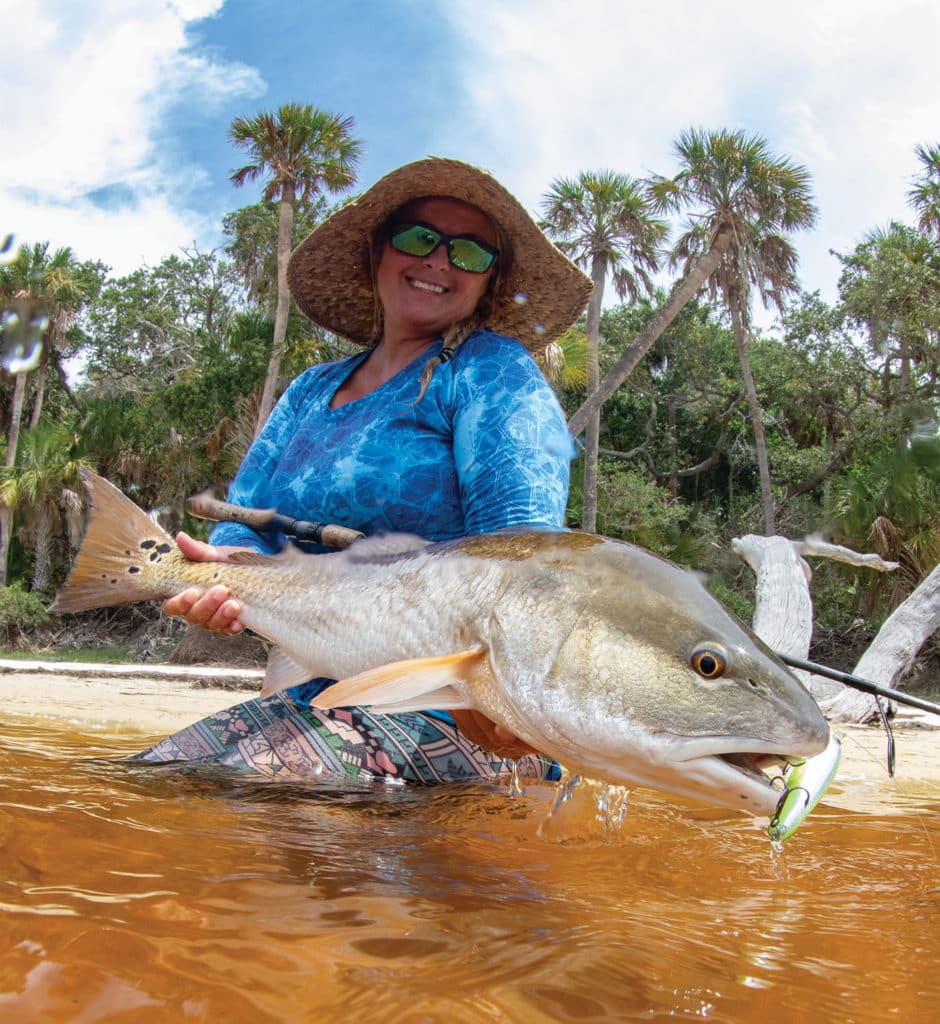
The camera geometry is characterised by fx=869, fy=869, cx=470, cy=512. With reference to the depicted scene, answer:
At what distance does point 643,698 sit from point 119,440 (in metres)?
21.2

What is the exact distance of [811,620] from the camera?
1015 centimetres

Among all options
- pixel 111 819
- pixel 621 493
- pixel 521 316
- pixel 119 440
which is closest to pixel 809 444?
pixel 621 493

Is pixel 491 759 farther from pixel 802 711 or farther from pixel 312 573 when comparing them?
pixel 802 711

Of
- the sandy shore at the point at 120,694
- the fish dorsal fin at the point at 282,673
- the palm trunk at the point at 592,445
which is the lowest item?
the sandy shore at the point at 120,694

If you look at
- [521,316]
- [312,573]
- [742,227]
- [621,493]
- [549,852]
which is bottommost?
[549,852]

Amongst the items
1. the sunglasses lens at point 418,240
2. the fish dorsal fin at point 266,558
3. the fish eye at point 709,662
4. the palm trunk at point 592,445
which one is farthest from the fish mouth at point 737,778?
the palm trunk at point 592,445

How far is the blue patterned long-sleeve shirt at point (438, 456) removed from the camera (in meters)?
2.39

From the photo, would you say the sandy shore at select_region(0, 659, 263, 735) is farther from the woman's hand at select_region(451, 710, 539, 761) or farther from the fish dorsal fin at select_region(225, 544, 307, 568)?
the woman's hand at select_region(451, 710, 539, 761)

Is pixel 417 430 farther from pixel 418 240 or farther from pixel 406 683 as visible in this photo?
pixel 406 683

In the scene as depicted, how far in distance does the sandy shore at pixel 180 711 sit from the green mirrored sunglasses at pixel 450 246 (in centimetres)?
285

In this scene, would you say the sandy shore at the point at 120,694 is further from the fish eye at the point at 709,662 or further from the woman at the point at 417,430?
the fish eye at the point at 709,662

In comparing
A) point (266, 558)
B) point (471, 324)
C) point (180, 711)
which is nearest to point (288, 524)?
point (266, 558)

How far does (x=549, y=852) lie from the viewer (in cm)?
233

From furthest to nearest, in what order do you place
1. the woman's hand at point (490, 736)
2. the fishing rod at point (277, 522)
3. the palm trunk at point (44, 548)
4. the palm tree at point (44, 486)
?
the palm trunk at point (44, 548) → the palm tree at point (44, 486) → the fishing rod at point (277, 522) → the woman's hand at point (490, 736)
